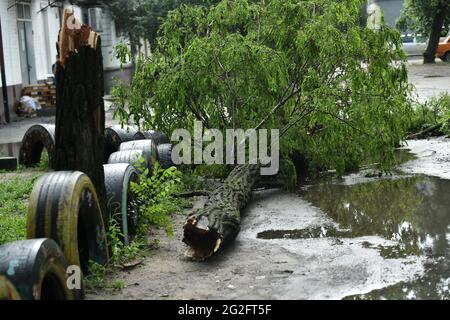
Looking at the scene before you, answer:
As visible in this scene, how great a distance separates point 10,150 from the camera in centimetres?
1443

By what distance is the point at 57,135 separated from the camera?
19.6 ft

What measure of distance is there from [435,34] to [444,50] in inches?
59.1

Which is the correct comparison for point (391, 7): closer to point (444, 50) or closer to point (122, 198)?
point (444, 50)

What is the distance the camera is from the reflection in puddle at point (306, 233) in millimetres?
7238

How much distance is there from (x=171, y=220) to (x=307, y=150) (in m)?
2.81

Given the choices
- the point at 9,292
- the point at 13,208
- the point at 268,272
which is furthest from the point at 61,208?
the point at 13,208

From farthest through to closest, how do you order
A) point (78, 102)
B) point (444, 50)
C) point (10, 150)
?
point (444, 50)
point (10, 150)
point (78, 102)

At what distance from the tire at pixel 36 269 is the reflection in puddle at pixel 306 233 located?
3001mm

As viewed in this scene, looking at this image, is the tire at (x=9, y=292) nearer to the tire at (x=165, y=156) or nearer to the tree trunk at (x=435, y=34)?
the tire at (x=165, y=156)

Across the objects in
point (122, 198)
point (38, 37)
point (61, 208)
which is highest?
point (38, 37)

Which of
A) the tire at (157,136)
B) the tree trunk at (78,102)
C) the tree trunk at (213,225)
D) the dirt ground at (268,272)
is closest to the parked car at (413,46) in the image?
the tire at (157,136)

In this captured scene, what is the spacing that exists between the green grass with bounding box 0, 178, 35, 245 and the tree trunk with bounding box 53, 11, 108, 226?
1.22 m

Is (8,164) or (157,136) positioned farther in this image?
(8,164)
